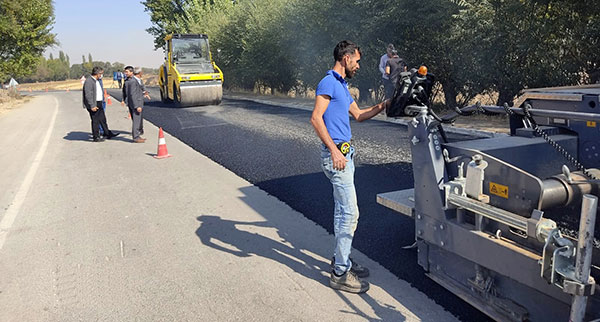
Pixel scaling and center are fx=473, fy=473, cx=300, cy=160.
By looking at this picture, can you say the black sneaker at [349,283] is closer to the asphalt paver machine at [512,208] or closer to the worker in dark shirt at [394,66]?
the asphalt paver machine at [512,208]

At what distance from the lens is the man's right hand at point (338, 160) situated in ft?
11.3

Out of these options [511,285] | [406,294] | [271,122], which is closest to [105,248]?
[406,294]

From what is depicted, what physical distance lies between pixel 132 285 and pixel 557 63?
417 inches

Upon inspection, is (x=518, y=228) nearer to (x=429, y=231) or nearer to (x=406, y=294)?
(x=429, y=231)

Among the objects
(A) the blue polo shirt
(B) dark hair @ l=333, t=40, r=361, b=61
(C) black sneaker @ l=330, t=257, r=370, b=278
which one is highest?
(B) dark hair @ l=333, t=40, r=361, b=61

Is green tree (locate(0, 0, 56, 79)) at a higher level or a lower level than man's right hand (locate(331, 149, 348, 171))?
higher

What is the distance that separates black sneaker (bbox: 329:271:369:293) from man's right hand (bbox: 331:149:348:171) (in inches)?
33.2

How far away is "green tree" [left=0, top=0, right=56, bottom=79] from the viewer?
28.9 meters

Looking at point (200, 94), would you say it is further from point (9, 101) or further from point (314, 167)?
point (9, 101)

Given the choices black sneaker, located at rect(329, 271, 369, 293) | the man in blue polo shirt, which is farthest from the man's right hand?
black sneaker, located at rect(329, 271, 369, 293)

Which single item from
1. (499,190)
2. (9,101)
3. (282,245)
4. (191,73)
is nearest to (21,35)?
(9,101)

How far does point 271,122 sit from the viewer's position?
14.2 metres

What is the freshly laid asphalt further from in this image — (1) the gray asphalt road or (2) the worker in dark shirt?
(2) the worker in dark shirt

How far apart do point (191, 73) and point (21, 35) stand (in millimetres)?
17264
